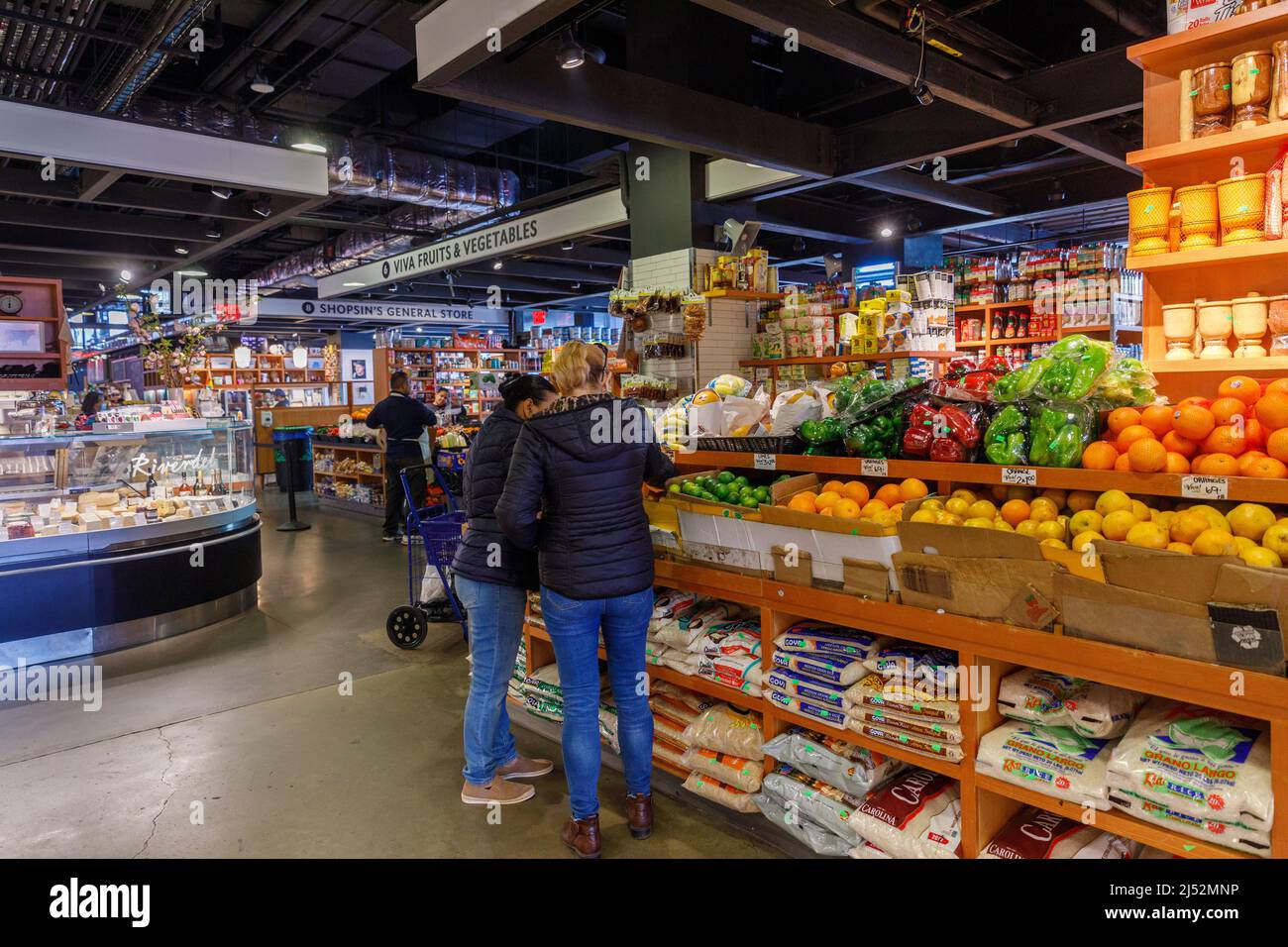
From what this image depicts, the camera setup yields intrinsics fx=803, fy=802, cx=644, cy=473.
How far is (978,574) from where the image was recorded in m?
2.31

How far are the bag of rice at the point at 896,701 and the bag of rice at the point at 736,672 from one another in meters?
0.40

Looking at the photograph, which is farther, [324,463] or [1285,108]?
[324,463]

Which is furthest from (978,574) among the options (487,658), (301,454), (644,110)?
(301,454)

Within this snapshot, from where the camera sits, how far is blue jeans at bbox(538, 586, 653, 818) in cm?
274

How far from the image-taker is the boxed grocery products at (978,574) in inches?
87.1

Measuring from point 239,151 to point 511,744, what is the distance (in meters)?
6.66

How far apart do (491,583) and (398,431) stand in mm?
6487

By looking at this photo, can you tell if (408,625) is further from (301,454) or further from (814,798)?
(301,454)

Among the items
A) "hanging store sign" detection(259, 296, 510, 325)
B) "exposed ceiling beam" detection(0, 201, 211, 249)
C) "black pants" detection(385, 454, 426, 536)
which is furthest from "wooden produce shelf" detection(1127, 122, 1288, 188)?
"hanging store sign" detection(259, 296, 510, 325)

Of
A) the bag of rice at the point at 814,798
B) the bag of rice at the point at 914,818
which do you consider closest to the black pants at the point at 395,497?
the bag of rice at the point at 814,798

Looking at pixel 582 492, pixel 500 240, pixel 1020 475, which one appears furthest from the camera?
pixel 500 240

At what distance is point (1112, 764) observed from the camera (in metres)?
2.06
